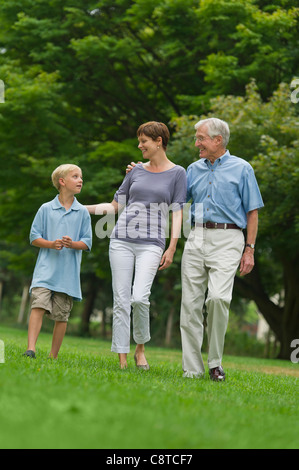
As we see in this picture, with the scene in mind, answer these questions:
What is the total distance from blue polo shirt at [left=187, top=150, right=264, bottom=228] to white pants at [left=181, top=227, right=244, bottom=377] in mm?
141

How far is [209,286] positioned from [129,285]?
2.58ft

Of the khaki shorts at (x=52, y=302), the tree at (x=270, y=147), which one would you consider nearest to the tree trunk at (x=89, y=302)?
the tree at (x=270, y=147)

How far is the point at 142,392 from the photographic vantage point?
15.2 feet

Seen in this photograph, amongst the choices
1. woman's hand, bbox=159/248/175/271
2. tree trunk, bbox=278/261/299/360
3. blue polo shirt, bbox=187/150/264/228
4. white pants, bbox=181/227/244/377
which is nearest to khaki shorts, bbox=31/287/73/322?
woman's hand, bbox=159/248/175/271

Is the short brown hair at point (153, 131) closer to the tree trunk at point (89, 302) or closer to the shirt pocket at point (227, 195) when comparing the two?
the shirt pocket at point (227, 195)

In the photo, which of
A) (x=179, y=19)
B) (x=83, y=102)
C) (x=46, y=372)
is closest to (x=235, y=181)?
(x=46, y=372)

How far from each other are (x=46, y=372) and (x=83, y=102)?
59.1ft

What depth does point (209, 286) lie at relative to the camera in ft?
21.2

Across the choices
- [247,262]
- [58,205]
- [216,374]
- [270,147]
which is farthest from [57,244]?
[270,147]

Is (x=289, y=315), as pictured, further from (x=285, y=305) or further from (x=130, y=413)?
(x=130, y=413)

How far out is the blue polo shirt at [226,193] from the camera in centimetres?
650

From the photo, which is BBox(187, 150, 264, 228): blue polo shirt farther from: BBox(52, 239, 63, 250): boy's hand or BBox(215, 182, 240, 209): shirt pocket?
BBox(52, 239, 63, 250): boy's hand

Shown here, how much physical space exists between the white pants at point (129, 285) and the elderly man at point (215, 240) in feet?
1.15

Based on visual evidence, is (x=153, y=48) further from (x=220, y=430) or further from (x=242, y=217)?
(x=220, y=430)
